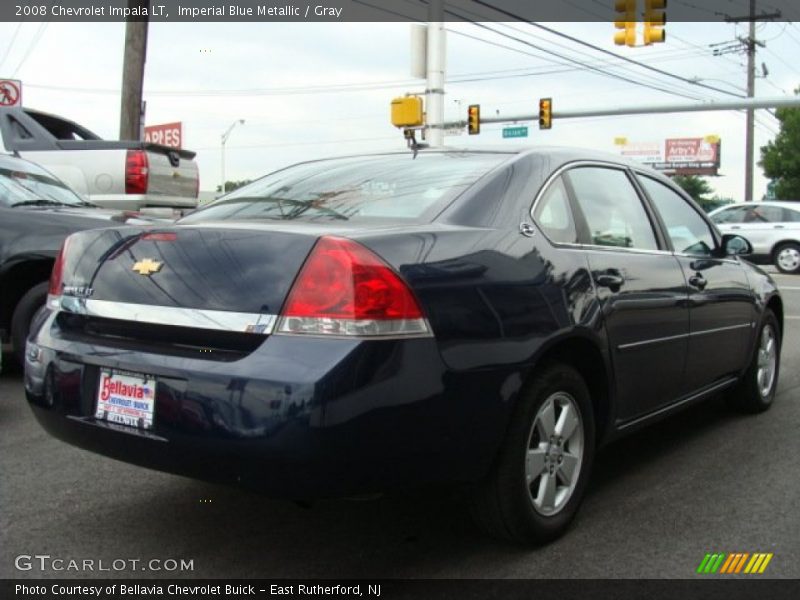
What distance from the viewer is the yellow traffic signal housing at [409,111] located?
16.1 meters

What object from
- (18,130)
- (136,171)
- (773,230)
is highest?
(18,130)

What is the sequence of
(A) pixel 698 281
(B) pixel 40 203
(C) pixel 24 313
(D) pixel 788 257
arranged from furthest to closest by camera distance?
(D) pixel 788 257 → (B) pixel 40 203 → (C) pixel 24 313 → (A) pixel 698 281

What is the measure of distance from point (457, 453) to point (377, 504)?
1076mm

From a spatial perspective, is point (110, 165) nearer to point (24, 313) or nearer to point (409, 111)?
point (24, 313)

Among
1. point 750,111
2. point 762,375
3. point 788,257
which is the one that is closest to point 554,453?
point 762,375

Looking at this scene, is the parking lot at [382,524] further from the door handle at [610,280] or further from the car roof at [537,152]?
the car roof at [537,152]

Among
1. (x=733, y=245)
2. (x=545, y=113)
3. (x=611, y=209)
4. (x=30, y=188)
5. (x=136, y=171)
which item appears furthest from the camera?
(x=545, y=113)

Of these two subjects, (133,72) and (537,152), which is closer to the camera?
(537,152)

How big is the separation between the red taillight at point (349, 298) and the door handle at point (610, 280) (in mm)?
1123

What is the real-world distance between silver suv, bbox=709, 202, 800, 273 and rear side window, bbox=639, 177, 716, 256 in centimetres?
1509

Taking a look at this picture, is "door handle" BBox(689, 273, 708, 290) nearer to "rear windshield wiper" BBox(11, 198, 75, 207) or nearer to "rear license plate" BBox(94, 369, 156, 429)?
"rear license plate" BBox(94, 369, 156, 429)

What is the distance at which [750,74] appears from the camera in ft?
125

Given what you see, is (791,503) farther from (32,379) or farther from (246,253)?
(32,379)

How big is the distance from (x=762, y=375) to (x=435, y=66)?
1042 centimetres
